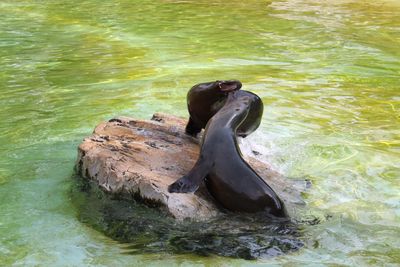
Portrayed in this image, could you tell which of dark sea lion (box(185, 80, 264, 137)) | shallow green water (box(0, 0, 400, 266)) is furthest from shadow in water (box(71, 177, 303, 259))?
dark sea lion (box(185, 80, 264, 137))

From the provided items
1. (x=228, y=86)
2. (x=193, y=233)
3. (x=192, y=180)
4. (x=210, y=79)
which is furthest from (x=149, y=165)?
(x=210, y=79)

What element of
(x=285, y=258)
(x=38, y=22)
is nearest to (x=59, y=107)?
(x=285, y=258)

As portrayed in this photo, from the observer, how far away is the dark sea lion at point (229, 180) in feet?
11.7

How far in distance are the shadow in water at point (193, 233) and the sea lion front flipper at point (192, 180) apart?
0.52ft

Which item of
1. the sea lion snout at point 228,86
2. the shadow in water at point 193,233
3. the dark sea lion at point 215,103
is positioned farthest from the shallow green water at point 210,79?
the sea lion snout at point 228,86

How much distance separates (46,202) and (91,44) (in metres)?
6.61

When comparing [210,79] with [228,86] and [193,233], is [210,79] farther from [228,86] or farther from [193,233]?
[193,233]

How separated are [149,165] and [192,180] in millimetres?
420

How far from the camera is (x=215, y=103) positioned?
444 cm

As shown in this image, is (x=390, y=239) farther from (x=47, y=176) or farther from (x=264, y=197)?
(x=47, y=176)

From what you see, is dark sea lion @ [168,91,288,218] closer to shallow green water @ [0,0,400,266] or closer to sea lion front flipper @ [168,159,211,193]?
sea lion front flipper @ [168,159,211,193]

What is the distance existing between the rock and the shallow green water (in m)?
0.24

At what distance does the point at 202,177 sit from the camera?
367cm

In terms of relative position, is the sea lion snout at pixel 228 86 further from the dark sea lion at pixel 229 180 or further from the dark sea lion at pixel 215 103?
the dark sea lion at pixel 229 180
